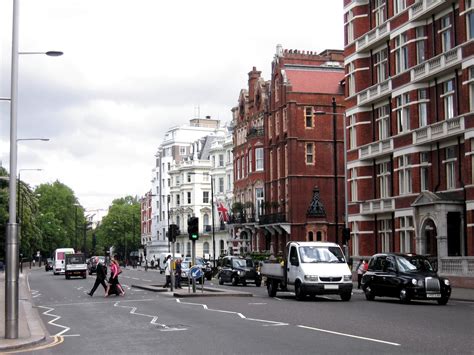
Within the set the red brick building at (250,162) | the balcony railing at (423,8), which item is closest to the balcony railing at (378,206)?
the balcony railing at (423,8)

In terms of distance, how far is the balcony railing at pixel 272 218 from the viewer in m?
65.6

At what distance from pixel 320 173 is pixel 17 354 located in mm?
53553

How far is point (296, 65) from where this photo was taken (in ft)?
222

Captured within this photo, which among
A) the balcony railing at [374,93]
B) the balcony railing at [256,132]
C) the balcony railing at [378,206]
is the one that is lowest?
the balcony railing at [378,206]

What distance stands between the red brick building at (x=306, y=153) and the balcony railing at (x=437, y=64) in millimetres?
23987

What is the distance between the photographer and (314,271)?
26.9 m

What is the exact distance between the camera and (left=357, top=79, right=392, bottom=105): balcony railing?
44406 millimetres

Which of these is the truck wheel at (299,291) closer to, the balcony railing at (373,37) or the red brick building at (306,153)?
the balcony railing at (373,37)

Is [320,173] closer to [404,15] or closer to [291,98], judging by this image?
[291,98]

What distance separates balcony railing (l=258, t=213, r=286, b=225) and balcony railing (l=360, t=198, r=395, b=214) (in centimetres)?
1824

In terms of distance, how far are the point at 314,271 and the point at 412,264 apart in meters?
3.41

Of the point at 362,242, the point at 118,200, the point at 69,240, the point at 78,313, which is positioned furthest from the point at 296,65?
the point at 118,200

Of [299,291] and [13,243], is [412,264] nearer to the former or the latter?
[299,291]

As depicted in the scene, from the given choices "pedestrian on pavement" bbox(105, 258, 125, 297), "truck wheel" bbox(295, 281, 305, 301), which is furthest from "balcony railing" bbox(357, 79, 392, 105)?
"pedestrian on pavement" bbox(105, 258, 125, 297)
